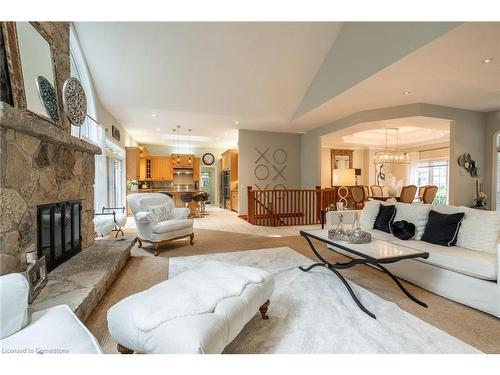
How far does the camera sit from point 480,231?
236 centimetres

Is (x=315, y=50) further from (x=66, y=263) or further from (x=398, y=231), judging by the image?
(x=66, y=263)

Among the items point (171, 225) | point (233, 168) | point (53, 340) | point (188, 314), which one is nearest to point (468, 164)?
point (171, 225)

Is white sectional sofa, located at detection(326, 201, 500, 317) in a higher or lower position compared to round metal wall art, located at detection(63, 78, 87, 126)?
lower

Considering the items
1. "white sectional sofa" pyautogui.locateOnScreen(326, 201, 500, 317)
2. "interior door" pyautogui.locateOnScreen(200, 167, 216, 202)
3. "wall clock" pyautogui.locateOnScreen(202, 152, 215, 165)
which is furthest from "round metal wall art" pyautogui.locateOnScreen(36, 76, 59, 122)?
"interior door" pyautogui.locateOnScreen(200, 167, 216, 202)

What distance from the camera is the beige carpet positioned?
168cm

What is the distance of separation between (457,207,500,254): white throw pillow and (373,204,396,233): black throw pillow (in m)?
0.80

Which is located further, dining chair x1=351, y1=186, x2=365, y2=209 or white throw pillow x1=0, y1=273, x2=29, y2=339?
dining chair x1=351, y1=186, x2=365, y2=209

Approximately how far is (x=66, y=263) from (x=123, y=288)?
63 centimetres

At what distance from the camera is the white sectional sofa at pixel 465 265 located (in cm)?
194

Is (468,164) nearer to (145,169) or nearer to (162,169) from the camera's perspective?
(162,169)

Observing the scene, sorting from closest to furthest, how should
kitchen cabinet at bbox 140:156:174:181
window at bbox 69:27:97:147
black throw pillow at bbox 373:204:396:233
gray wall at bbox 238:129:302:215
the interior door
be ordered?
black throw pillow at bbox 373:204:396:233, window at bbox 69:27:97:147, gray wall at bbox 238:129:302:215, kitchen cabinet at bbox 140:156:174:181, the interior door

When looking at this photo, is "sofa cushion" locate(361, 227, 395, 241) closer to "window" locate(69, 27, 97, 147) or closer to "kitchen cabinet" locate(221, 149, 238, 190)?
"window" locate(69, 27, 97, 147)
